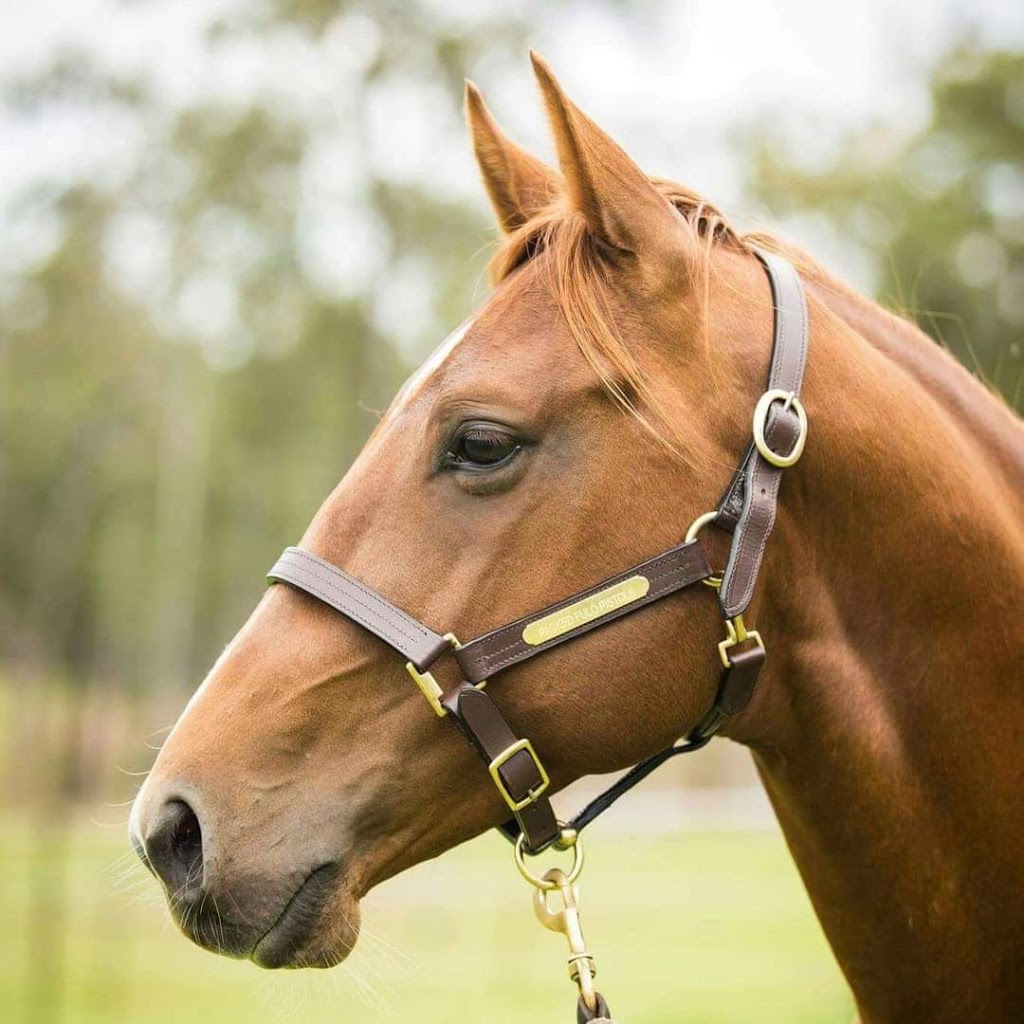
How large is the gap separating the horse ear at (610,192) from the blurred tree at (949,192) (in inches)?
681

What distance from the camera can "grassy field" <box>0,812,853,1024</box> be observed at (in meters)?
12.4

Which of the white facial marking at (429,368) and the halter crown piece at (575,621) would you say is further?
the white facial marking at (429,368)

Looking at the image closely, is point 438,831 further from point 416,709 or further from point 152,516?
point 152,516

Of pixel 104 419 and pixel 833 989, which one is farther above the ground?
pixel 104 419

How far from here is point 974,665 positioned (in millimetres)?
2879

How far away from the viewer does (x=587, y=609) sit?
274cm

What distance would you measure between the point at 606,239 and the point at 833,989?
37.1 ft

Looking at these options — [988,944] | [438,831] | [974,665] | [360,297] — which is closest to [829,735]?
[974,665]

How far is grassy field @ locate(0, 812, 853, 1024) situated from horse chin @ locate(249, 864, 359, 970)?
5.19 m

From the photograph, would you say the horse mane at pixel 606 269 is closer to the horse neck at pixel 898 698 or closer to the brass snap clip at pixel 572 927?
the horse neck at pixel 898 698

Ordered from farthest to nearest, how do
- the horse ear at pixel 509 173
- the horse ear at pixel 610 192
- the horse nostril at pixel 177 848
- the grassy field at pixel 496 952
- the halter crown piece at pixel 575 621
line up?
the grassy field at pixel 496 952
the horse ear at pixel 509 173
the horse ear at pixel 610 192
the halter crown piece at pixel 575 621
the horse nostril at pixel 177 848

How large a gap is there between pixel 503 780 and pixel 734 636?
25.3 inches

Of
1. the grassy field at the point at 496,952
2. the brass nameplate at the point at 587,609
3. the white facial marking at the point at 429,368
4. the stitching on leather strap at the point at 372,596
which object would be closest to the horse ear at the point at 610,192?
the white facial marking at the point at 429,368

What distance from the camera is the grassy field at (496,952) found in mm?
12398
